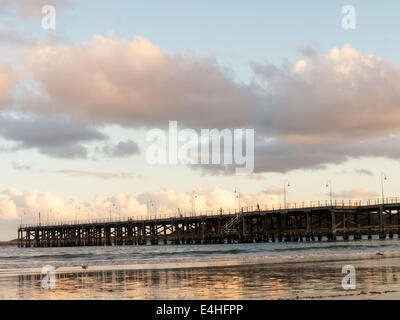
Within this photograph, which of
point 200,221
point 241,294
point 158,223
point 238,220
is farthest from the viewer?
point 158,223

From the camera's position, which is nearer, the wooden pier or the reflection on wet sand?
the reflection on wet sand

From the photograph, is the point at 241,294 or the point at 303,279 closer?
the point at 241,294

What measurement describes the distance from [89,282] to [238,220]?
7782cm

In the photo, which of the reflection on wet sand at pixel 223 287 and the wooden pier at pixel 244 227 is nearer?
the reflection on wet sand at pixel 223 287

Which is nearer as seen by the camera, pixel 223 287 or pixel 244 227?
pixel 223 287

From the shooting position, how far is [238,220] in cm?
10306

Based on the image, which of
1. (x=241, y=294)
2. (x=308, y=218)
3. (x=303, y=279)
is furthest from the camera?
(x=308, y=218)
